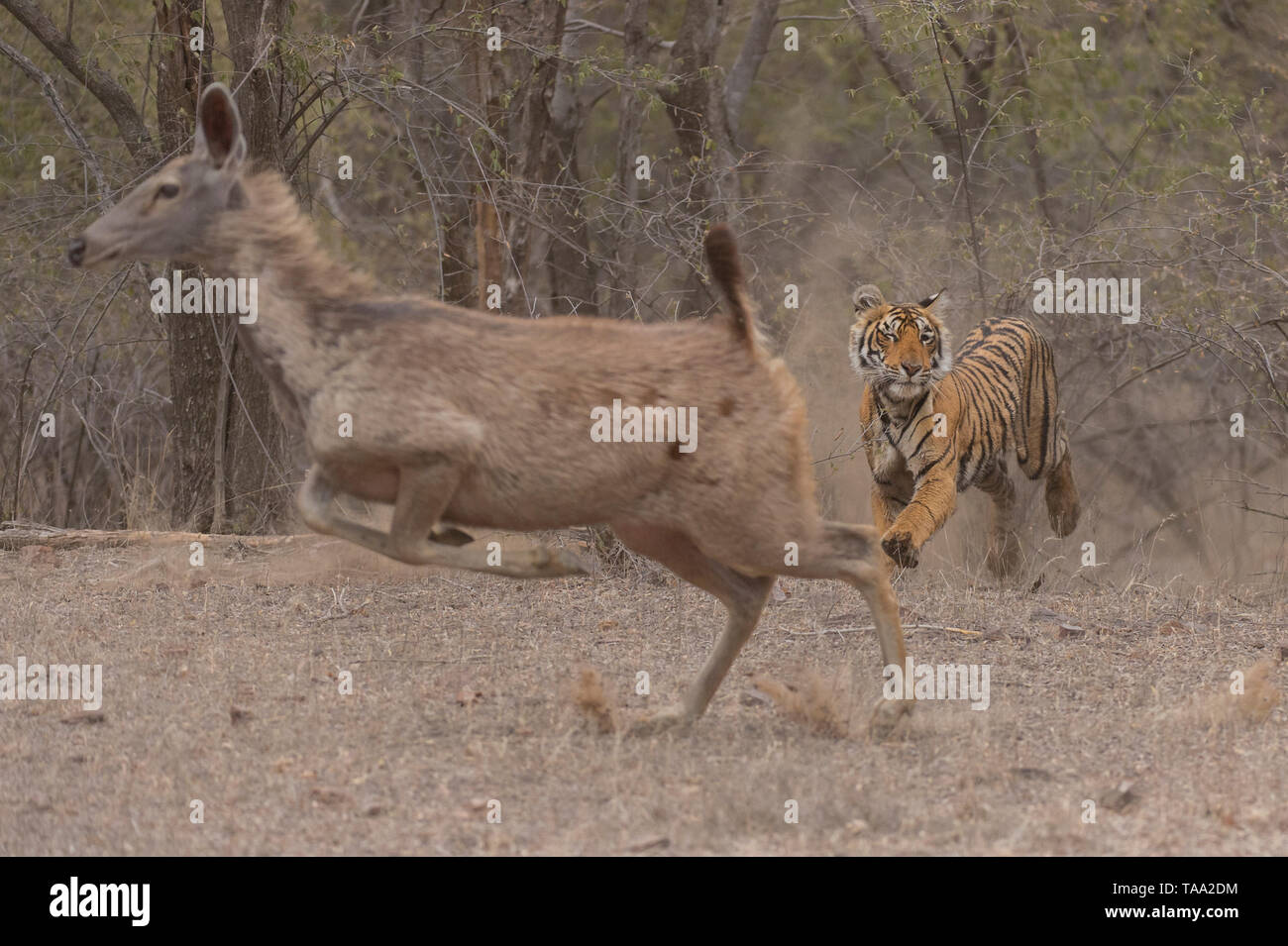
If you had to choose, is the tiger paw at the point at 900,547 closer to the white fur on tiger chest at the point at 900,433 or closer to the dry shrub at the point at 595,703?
the white fur on tiger chest at the point at 900,433

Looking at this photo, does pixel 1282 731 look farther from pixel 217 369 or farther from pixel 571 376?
pixel 217 369

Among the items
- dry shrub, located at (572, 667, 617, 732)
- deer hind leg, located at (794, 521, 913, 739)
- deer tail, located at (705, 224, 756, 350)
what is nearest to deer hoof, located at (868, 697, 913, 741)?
deer hind leg, located at (794, 521, 913, 739)

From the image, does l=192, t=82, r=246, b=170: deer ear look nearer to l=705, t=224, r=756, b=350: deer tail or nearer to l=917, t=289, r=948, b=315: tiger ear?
l=705, t=224, r=756, b=350: deer tail

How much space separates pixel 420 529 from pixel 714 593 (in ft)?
4.43

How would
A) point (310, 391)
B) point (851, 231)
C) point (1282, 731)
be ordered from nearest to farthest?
point (310, 391) < point (1282, 731) < point (851, 231)

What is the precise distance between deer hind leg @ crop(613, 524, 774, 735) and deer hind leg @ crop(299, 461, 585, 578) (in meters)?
0.54

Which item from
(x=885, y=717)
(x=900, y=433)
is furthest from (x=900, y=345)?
(x=885, y=717)

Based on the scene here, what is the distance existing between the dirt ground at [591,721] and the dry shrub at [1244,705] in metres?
0.01

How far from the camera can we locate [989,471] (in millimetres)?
10555

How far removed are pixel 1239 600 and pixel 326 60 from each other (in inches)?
260

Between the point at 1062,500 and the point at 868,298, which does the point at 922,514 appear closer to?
the point at 868,298

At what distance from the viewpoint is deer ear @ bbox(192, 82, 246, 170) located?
615 centimetres

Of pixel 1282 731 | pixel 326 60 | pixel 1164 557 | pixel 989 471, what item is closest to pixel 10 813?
pixel 1282 731

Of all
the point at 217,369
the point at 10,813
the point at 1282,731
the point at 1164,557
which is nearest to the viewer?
the point at 10,813
